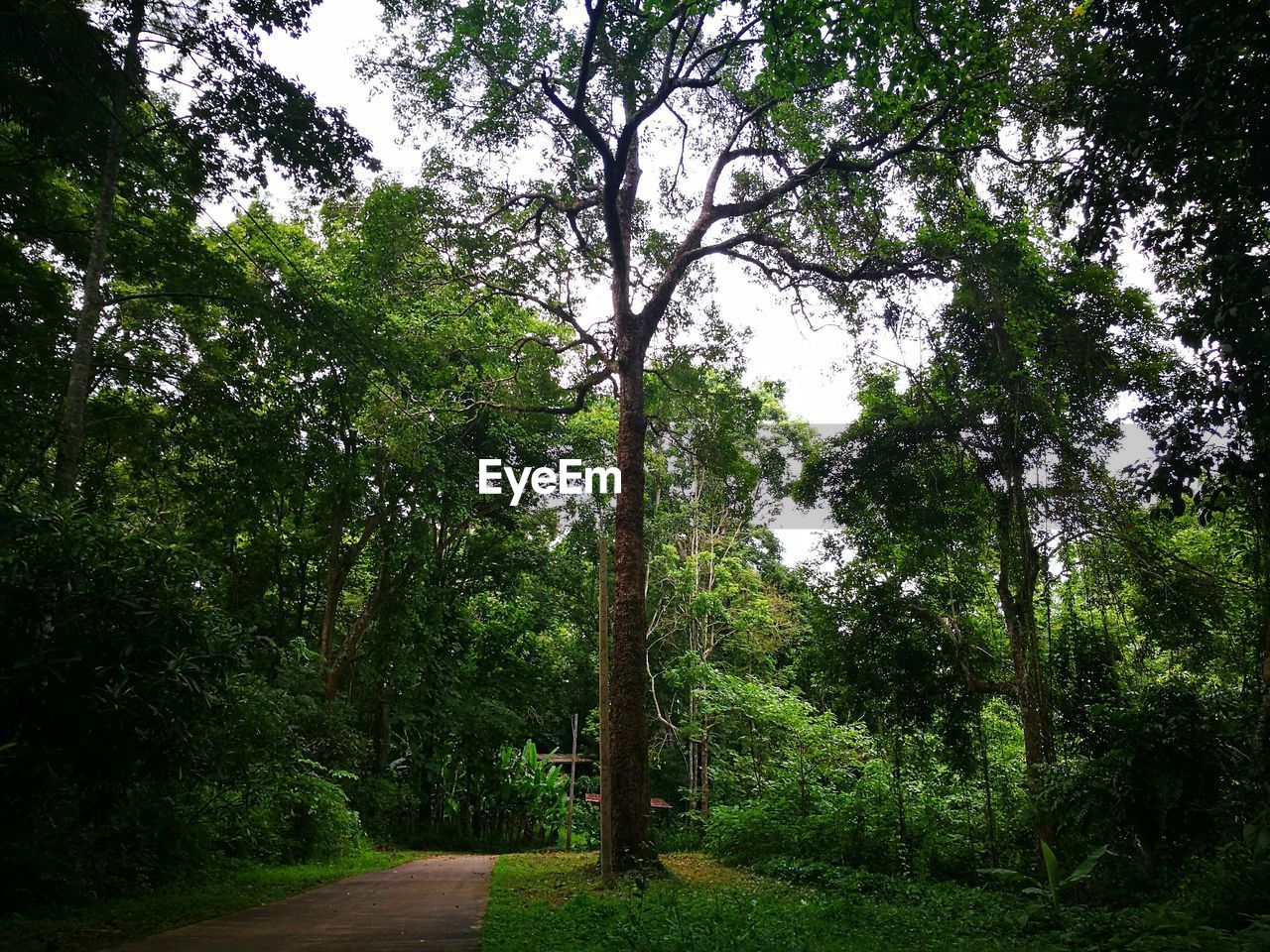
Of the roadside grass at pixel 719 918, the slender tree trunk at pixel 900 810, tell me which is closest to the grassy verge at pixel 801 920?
the roadside grass at pixel 719 918

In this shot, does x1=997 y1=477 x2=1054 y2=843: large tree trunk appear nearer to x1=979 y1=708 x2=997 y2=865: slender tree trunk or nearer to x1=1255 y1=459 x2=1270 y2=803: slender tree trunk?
x1=979 y1=708 x2=997 y2=865: slender tree trunk

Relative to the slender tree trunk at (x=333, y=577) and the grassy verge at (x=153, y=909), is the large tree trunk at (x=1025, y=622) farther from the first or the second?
the slender tree trunk at (x=333, y=577)

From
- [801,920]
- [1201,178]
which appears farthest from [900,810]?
[1201,178]

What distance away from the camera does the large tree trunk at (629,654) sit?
9656 mm

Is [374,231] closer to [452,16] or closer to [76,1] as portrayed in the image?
[452,16]

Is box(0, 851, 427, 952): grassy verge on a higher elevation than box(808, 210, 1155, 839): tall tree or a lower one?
lower

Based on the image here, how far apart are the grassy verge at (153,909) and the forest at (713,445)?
6 cm

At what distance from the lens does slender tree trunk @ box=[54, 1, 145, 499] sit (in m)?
6.94

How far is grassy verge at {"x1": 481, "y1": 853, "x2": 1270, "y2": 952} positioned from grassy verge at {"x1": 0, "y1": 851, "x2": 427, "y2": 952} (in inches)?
96.2

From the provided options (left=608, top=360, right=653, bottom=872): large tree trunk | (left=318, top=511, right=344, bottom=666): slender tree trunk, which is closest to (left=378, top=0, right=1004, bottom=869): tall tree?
(left=608, top=360, right=653, bottom=872): large tree trunk

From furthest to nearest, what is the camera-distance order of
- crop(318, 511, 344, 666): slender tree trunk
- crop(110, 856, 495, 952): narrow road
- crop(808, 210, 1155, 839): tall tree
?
1. crop(318, 511, 344, 666): slender tree trunk
2. crop(808, 210, 1155, 839): tall tree
3. crop(110, 856, 495, 952): narrow road

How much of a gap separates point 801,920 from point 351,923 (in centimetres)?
389

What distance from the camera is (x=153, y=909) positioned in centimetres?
629

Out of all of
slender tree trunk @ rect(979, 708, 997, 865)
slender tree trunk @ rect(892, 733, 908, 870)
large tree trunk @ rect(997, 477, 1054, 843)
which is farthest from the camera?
slender tree trunk @ rect(892, 733, 908, 870)
